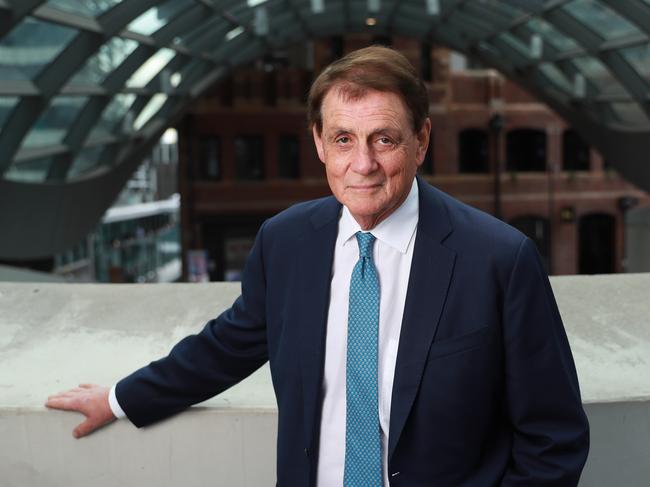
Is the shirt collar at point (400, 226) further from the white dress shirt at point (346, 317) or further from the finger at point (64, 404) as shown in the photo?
the finger at point (64, 404)

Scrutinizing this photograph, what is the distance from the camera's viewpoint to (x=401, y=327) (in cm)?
191

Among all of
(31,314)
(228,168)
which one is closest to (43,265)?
(228,168)

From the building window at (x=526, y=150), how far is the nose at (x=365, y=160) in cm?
2857

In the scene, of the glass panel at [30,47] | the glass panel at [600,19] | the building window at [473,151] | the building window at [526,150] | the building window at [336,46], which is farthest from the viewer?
the building window at [526,150]

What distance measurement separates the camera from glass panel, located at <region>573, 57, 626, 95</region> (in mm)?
19703

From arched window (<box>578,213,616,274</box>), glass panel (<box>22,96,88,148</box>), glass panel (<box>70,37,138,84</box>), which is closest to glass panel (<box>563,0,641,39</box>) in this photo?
glass panel (<box>70,37,138,84</box>)

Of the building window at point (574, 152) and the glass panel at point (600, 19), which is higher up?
the glass panel at point (600, 19)

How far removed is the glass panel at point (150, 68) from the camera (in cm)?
1805

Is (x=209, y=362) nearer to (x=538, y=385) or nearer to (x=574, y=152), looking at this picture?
(x=538, y=385)

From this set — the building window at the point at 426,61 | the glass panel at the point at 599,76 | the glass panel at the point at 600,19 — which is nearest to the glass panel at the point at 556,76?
the glass panel at the point at 599,76

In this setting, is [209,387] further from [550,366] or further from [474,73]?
[474,73]

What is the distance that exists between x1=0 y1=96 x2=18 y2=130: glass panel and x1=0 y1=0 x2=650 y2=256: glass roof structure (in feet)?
0.10

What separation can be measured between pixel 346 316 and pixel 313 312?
0.08 m

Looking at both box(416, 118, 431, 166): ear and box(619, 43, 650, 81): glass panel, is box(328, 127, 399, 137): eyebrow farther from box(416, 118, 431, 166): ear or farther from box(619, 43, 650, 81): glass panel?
box(619, 43, 650, 81): glass panel
